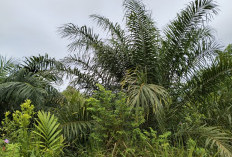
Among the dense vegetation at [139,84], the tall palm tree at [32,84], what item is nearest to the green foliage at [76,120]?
the dense vegetation at [139,84]

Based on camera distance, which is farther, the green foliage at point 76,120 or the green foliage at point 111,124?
the green foliage at point 76,120

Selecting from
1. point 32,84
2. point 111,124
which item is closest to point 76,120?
point 111,124

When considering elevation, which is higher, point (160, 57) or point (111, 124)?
point (160, 57)

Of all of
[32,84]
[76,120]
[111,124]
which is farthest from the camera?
[32,84]

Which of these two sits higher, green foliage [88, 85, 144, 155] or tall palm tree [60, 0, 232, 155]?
tall palm tree [60, 0, 232, 155]

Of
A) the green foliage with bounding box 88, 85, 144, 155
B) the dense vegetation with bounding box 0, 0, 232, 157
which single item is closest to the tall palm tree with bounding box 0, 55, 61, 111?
the dense vegetation with bounding box 0, 0, 232, 157

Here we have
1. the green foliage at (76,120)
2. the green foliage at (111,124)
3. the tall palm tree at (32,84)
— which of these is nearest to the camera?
the green foliage at (111,124)

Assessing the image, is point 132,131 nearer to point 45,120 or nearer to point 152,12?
point 45,120

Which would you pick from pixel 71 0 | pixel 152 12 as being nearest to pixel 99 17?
pixel 71 0

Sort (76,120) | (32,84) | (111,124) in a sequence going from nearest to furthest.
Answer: (111,124) < (76,120) < (32,84)

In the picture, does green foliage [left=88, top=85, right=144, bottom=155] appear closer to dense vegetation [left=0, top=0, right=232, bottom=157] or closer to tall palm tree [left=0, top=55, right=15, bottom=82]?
dense vegetation [left=0, top=0, right=232, bottom=157]

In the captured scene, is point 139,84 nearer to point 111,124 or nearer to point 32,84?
point 111,124

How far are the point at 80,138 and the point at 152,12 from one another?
307 cm

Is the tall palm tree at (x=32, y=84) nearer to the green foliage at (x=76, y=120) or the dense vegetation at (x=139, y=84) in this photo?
the dense vegetation at (x=139, y=84)
